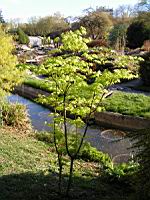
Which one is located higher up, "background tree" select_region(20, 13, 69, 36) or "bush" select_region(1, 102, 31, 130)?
"background tree" select_region(20, 13, 69, 36)

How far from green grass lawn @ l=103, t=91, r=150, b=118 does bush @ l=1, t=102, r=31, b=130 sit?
10.6ft

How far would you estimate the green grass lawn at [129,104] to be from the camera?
1450cm

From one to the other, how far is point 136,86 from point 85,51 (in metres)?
14.7

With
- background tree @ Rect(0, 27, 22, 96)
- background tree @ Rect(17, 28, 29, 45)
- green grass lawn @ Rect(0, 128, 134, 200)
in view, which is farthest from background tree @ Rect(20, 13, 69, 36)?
green grass lawn @ Rect(0, 128, 134, 200)

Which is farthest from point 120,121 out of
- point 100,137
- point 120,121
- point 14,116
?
point 14,116

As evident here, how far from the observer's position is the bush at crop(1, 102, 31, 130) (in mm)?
12086

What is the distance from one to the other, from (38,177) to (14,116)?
505cm

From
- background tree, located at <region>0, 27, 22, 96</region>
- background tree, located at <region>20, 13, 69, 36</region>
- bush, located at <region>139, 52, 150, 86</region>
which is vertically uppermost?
background tree, located at <region>20, 13, 69, 36</region>

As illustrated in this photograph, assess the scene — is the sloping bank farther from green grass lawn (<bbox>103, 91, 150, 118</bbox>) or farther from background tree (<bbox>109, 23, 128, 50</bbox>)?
background tree (<bbox>109, 23, 128, 50</bbox>)

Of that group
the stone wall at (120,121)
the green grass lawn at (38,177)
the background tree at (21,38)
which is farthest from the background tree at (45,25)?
the green grass lawn at (38,177)

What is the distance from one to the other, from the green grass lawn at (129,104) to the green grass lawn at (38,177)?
5.14 m

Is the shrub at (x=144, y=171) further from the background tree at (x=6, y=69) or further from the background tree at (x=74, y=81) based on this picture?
the background tree at (x=6, y=69)

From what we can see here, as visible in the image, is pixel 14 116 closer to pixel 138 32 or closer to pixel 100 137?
pixel 100 137

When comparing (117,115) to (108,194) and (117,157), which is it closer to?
(117,157)
